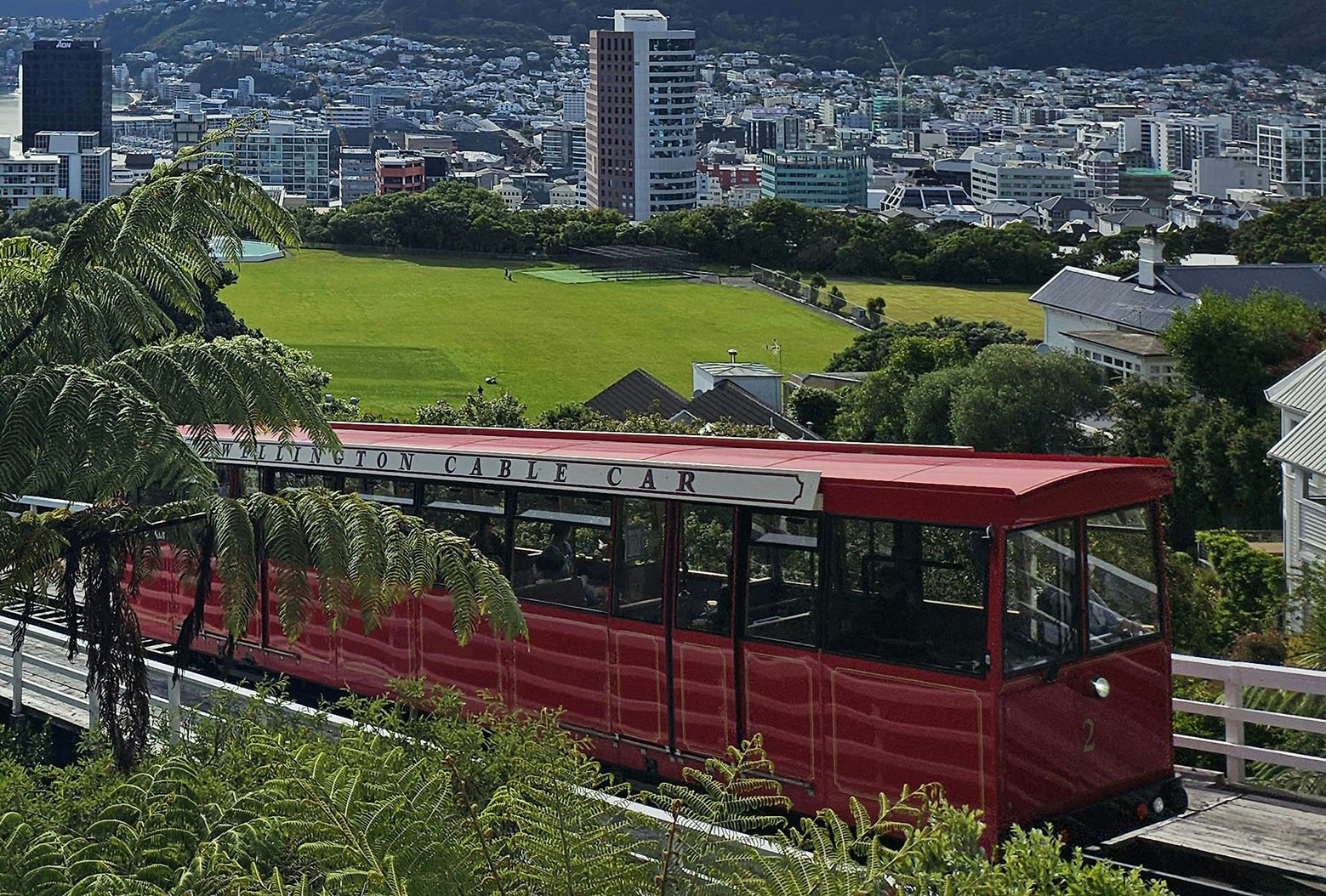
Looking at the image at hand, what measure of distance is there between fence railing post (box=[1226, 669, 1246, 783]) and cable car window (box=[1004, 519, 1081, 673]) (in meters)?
1.06

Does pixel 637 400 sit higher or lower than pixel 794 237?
lower

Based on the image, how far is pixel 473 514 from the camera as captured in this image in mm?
11453

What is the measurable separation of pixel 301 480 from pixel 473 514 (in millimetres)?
2040

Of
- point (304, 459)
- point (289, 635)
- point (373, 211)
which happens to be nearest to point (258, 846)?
point (289, 635)

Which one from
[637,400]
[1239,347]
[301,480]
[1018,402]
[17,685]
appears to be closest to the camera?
[17,685]

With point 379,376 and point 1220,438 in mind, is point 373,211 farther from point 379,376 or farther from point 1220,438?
point 1220,438

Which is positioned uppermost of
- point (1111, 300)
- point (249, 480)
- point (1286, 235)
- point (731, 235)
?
point (731, 235)

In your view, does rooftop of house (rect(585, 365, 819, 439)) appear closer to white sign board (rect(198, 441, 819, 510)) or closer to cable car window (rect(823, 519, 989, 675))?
white sign board (rect(198, 441, 819, 510))

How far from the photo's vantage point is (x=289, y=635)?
28.7ft

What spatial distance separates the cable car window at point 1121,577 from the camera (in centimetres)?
940

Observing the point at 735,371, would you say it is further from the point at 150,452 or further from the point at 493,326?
the point at 150,452

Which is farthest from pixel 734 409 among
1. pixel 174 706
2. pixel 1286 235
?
pixel 1286 235

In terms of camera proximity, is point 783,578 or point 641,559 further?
point 641,559

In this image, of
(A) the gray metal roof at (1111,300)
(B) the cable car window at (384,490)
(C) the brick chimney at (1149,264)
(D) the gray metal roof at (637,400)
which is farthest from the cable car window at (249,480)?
(C) the brick chimney at (1149,264)
